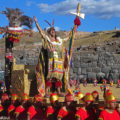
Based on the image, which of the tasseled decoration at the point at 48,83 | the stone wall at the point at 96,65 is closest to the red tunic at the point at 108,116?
the tasseled decoration at the point at 48,83

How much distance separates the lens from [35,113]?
659cm

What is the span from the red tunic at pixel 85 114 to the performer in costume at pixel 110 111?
1.80 ft

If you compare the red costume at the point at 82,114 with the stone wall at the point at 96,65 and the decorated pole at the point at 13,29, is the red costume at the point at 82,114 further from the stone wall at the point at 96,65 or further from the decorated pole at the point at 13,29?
the stone wall at the point at 96,65

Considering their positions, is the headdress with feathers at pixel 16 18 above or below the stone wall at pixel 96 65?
above

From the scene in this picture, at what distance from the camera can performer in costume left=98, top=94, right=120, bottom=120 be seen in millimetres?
5016

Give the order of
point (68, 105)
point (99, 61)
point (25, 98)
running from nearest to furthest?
point (68, 105) < point (25, 98) < point (99, 61)

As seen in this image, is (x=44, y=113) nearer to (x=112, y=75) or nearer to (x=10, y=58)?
(x=10, y=58)

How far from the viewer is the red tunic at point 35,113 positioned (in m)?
6.52

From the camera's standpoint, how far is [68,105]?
19.8 feet

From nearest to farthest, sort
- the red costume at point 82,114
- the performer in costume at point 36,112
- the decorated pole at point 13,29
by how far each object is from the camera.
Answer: the red costume at point 82,114 < the performer in costume at point 36,112 < the decorated pole at point 13,29

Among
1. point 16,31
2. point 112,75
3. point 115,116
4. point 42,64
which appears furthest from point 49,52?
point 112,75

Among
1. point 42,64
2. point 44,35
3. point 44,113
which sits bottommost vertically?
point 44,113

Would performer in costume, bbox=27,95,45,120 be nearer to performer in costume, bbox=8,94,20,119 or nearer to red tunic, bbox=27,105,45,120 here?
red tunic, bbox=27,105,45,120

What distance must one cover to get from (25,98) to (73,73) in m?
16.1
